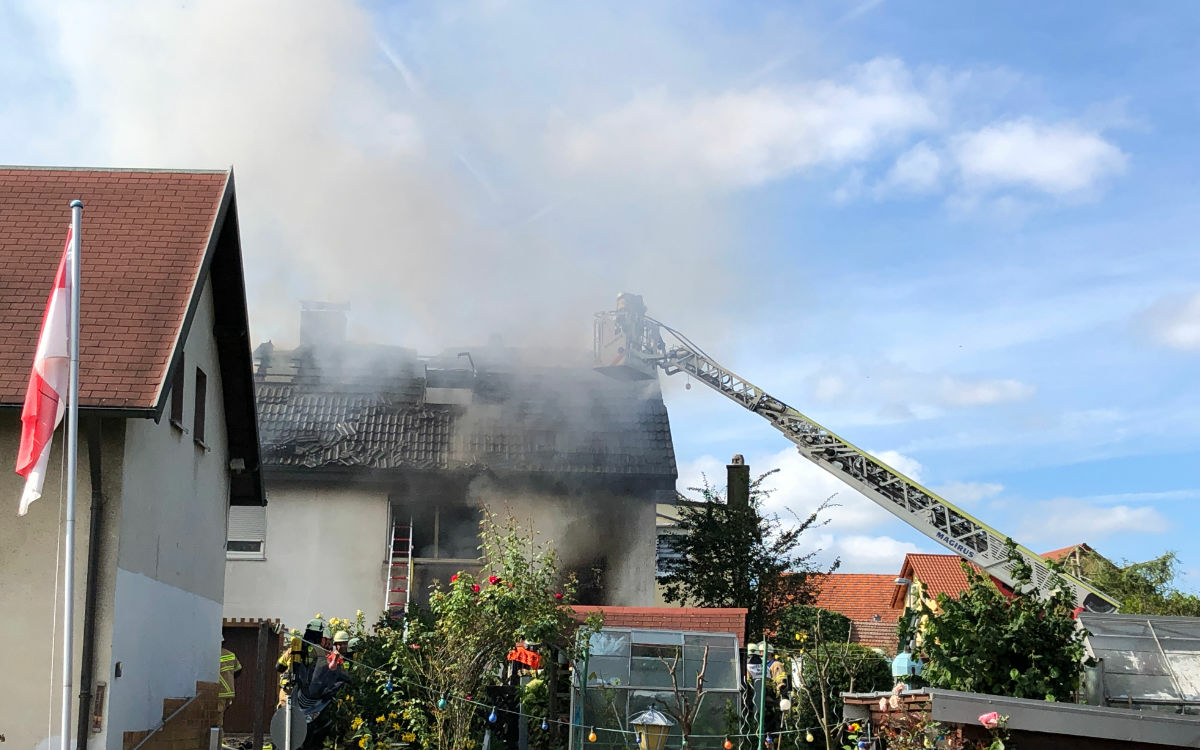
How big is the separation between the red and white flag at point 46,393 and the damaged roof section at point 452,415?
14.4m

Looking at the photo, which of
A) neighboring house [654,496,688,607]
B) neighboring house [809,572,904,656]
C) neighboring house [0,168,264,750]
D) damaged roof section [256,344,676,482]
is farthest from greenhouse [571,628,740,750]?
neighboring house [809,572,904,656]

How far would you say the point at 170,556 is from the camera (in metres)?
14.5

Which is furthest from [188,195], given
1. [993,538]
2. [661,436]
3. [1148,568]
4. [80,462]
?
[1148,568]

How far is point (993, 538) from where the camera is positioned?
22.7 meters

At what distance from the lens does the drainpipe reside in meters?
11.7

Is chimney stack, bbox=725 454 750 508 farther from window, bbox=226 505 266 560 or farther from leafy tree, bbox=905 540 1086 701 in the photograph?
leafy tree, bbox=905 540 1086 701

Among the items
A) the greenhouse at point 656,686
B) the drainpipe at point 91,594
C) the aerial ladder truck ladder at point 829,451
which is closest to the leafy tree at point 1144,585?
the aerial ladder truck ladder at point 829,451

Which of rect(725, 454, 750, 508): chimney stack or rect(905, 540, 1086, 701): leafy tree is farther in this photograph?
rect(725, 454, 750, 508): chimney stack

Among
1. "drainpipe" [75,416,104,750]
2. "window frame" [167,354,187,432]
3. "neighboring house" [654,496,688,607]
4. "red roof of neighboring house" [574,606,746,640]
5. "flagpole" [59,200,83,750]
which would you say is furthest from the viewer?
"neighboring house" [654,496,688,607]

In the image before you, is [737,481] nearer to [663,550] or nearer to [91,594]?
[663,550]

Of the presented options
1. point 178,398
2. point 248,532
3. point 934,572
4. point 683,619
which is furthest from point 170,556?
point 934,572

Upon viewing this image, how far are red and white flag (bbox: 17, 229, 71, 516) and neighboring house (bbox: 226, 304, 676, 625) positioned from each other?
1429cm

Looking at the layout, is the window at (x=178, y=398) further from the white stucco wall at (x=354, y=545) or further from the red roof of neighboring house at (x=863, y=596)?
the red roof of neighboring house at (x=863, y=596)

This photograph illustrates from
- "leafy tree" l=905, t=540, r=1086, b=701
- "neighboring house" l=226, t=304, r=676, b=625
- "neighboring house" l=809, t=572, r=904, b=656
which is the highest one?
"neighboring house" l=226, t=304, r=676, b=625
